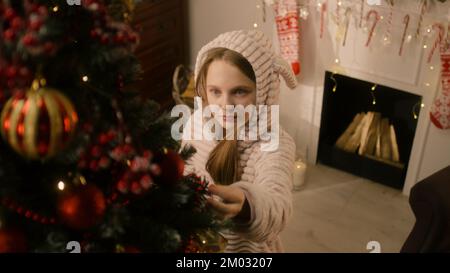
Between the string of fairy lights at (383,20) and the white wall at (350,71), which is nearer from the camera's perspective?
the string of fairy lights at (383,20)

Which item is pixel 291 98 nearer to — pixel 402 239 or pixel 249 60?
pixel 402 239

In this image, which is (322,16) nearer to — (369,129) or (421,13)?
(421,13)

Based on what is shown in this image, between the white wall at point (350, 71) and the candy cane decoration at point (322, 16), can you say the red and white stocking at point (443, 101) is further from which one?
the candy cane decoration at point (322, 16)

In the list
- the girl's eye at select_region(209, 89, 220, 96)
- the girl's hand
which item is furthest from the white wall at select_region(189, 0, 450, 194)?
the girl's hand

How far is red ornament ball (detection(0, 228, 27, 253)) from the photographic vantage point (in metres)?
0.90

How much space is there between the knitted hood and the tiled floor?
1.37 metres

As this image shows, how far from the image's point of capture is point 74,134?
0.89m

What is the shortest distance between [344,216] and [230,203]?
5.87 ft

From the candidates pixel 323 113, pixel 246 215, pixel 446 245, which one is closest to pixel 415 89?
pixel 323 113

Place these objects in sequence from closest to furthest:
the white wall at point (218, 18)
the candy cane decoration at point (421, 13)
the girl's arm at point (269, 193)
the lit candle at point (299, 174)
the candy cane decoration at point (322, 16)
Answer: the girl's arm at point (269, 193)
the candy cane decoration at point (421, 13)
the candy cane decoration at point (322, 16)
the lit candle at point (299, 174)
the white wall at point (218, 18)

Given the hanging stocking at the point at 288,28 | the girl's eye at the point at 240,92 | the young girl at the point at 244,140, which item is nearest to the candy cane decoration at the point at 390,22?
the hanging stocking at the point at 288,28

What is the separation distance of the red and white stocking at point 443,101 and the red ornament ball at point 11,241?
2.34m

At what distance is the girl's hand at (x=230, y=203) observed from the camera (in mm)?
1281

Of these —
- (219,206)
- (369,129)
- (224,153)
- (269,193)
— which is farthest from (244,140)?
(369,129)
